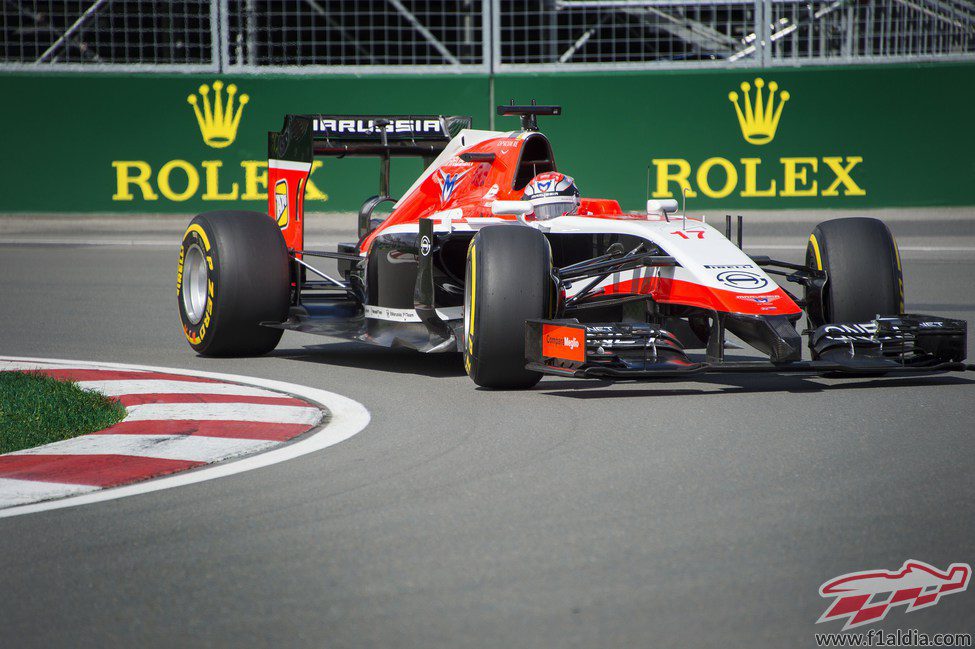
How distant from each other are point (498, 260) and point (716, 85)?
39.2ft

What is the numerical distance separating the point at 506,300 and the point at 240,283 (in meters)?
2.12

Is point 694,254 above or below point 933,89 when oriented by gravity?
below

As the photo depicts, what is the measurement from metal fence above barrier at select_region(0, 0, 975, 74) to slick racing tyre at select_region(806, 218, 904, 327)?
1085cm

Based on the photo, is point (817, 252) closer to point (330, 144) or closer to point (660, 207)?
point (660, 207)

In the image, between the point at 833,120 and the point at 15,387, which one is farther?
the point at 833,120

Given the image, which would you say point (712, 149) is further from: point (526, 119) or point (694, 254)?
point (694, 254)

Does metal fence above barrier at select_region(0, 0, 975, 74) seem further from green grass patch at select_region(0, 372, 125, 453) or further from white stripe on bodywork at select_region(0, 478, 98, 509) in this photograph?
white stripe on bodywork at select_region(0, 478, 98, 509)

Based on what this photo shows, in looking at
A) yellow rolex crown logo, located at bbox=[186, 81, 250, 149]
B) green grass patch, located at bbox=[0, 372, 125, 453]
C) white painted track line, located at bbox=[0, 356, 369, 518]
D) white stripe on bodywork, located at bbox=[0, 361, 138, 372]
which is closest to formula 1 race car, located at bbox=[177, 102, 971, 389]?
white painted track line, located at bbox=[0, 356, 369, 518]

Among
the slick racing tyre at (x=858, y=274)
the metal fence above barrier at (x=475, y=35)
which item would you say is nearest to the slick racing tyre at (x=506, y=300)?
the slick racing tyre at (x=858, y=274)

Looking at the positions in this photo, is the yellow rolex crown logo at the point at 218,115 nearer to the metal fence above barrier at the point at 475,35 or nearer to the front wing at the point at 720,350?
the metal fence above barrier at the point at 475,35

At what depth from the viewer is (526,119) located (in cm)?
874

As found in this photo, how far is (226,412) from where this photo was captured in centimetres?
635


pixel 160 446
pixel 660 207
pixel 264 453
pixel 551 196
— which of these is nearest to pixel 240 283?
pixel 551 196

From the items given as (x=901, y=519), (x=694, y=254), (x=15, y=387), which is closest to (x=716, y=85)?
(x=694, y=254)
